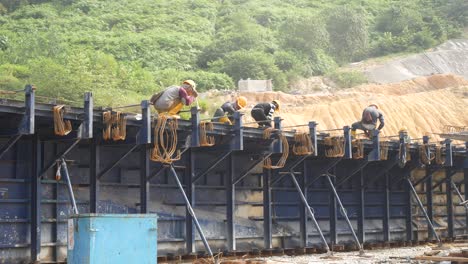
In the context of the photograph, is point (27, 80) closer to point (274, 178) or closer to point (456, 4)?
point (274, 178)

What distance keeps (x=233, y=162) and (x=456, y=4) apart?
264 ft

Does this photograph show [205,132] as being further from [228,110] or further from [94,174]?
[228,110]

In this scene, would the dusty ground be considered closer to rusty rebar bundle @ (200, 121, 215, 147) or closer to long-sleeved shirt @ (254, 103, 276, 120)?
rusty rebar bundle @ (200, 121, 215, 147)

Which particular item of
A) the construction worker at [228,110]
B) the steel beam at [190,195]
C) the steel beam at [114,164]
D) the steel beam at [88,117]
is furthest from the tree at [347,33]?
the steel beam at [88,117]

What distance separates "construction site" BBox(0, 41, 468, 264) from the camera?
1852 centimetres

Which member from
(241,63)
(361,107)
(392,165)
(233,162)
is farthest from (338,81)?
(233,162)

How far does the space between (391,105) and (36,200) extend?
4002cm

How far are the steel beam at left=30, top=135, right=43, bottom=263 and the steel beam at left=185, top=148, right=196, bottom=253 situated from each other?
169 inches

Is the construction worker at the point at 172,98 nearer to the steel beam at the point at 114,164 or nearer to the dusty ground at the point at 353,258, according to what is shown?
the steel beam at the point at 114,164

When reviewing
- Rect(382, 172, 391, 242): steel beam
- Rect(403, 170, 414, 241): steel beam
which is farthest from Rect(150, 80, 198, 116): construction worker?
Rect(403, 170, 414, 241): steel beam

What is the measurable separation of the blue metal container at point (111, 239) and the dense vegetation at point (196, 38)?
2848 centimetres

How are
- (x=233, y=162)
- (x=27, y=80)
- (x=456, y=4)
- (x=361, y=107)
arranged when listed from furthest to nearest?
(x=456, y=4) < (x=361, y=107) < (x=27, y=80) < (x=233, y=162)

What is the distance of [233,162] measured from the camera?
24656 mm

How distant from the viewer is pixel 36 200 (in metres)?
18.8
